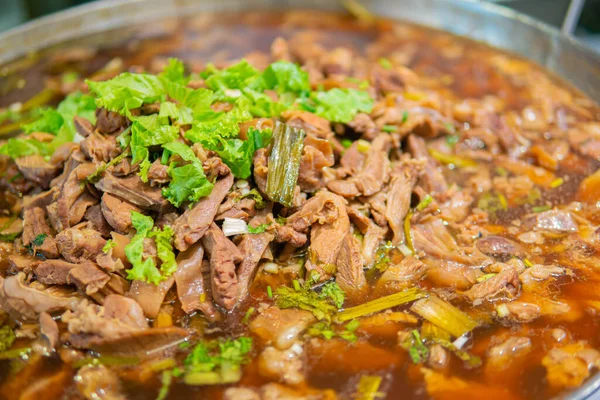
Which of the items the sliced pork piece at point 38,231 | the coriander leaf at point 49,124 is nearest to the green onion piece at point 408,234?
the sliced pork piece at point 38,231

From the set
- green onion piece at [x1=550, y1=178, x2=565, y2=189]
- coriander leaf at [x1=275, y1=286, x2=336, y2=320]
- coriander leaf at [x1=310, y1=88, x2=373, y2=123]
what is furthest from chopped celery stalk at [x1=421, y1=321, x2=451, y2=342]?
green onion piece at [x1=550, y1=178, x2=565, y2=189]

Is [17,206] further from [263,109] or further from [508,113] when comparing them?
[508,113]

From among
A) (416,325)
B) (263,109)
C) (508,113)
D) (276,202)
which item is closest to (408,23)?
(508,113)

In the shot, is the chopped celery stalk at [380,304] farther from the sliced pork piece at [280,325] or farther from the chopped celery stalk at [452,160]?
the chopped celery stalk at [452,160]

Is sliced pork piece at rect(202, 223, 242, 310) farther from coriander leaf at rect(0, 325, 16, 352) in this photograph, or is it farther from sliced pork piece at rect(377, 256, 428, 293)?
coriander leaf at rect(0, 325, 16, 352)

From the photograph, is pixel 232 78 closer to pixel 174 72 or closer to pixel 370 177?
pixel 174 72
